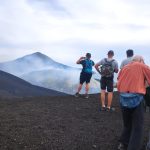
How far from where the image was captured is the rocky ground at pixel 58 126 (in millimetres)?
9844

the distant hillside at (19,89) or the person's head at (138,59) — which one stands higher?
the person's head at (138,59)

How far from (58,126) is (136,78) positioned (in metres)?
3.61

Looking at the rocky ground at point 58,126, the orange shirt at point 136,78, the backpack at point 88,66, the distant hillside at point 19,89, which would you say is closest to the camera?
the orange shirt at point 136,78

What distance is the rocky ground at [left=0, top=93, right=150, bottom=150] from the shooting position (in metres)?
9.84

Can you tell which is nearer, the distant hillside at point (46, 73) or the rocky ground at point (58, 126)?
the rocky ground at point (58, 126)

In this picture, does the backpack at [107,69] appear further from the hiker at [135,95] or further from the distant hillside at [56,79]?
the distant hillside at [56,79]

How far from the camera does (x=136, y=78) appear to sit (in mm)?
8617

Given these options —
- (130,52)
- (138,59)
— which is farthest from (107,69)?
(138,59)

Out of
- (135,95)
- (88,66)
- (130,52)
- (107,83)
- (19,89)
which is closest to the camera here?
(135,95)

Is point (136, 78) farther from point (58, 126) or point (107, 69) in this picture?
point (107, 69)

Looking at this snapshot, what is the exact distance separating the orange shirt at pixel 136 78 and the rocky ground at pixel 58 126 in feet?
5.83

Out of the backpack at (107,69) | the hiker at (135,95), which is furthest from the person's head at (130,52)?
the hiker at (135,95)

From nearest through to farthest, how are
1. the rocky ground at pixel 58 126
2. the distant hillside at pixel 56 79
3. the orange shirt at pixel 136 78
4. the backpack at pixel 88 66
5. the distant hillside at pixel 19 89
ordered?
the orange shirt at pixel 136 78 → the rocky ground at pixel 58 126 → the backpack at pixel 88 66 → the distant hillside at pixel 19 89 → the distant hillside at pixel 56 79

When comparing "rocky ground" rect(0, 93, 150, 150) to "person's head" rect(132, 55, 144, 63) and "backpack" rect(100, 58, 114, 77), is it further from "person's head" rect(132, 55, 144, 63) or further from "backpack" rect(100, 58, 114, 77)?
"person's head" rect(132, 55, 144, 63)
